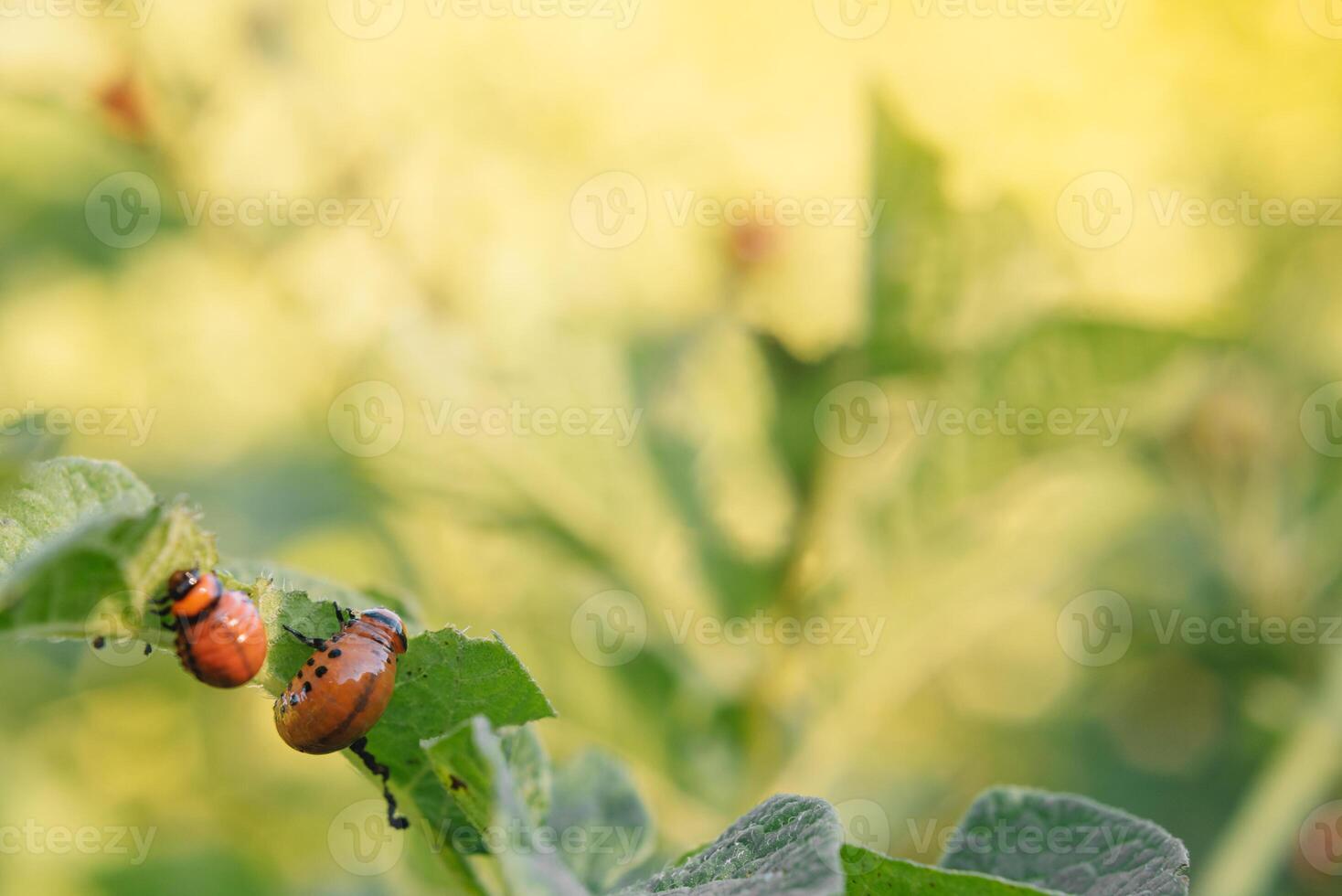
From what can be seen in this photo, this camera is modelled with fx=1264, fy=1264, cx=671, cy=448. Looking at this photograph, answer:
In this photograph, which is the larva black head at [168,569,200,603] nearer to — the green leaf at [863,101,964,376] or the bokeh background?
the bokeh background

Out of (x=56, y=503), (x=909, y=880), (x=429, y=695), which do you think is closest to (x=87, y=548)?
(x=56, y=503)

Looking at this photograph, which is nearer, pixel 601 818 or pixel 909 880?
pixel 909 880

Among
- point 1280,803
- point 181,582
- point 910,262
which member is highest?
point 910,262

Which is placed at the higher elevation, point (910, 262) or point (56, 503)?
point (910, 262)

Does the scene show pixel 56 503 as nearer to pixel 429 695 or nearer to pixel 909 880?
pixel 429 695

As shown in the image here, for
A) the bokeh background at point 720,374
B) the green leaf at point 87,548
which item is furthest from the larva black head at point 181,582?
the bokeh background at point 720,374

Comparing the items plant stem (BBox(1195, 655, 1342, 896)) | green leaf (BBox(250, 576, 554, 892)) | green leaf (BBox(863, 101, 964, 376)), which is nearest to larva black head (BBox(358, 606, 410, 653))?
green leaf (BBox(250, 576, 554, 892))
